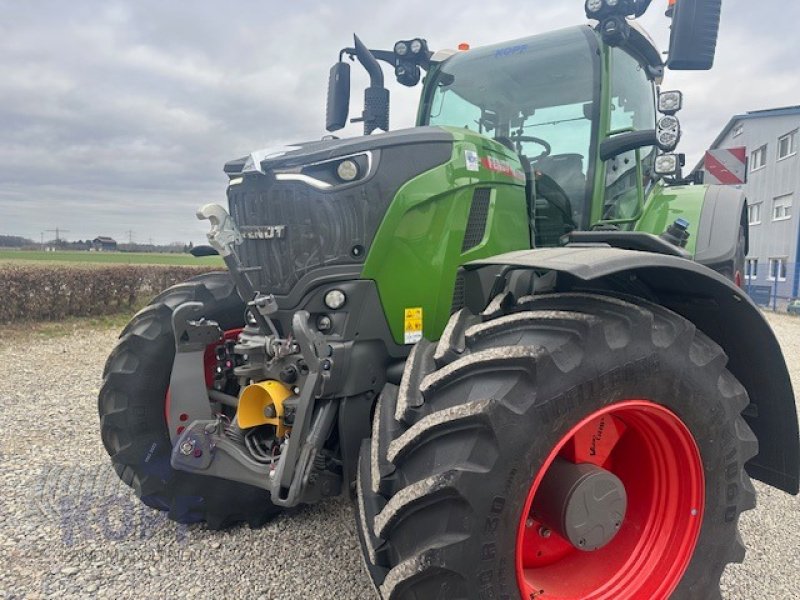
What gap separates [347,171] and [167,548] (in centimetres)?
201

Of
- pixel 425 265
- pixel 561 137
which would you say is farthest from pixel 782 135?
pixel 425 265

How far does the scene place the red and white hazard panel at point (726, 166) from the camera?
20.3 ft

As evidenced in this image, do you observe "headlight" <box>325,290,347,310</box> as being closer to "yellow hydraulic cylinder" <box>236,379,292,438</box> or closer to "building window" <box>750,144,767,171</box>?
"yellow hydraulic cylinder" <box>236,379,292,438</box>

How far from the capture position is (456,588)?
163 centimetres

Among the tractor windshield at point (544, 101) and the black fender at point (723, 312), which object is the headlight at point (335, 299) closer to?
the black fender at point (723, 312)

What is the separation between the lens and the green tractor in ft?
5.57

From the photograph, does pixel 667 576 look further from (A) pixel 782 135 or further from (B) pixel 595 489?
(A) pixel 782 135

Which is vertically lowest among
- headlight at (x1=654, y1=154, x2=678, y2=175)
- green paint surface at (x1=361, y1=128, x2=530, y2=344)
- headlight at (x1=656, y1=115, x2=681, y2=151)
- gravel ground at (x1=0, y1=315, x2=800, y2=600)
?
gravel ground at (x1=0, y1=315, x2=800, y2=600)

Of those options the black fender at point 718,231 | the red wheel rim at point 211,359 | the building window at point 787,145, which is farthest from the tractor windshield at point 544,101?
the building window at point 787,145

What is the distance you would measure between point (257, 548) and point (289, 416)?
3.06 ft

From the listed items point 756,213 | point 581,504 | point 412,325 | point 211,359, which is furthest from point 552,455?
point 756,213

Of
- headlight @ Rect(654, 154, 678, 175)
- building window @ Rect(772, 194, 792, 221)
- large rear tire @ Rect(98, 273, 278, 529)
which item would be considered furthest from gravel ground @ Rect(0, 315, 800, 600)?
building window @ Rect(772, 194, 792, 221)

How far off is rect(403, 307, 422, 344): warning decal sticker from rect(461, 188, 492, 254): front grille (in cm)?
34

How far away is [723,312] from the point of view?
2.28 meters
